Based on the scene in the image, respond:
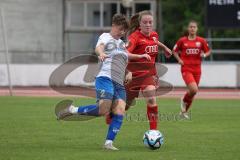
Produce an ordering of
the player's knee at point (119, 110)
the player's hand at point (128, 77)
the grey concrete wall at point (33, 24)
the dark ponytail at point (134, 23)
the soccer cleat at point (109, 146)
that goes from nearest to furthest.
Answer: the soccer cleat at point (109, 146)
the player's knee at point (119, 110)
the player's hand at point (128, 77)
the dark ponytail at point (134, 23)
the grey concrete wall at point (33, 24)

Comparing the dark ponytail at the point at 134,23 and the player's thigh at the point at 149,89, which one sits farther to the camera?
the dark ponytail at the point at 134,23

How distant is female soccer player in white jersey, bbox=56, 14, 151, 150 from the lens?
11359 millimetres

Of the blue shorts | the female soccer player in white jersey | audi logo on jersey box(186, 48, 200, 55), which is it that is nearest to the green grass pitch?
the female soccer player in white jersey

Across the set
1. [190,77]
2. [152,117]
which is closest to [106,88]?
[152,117]

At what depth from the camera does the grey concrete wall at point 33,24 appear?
42.4 meters

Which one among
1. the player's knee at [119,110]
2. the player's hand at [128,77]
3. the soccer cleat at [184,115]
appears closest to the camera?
the player's knee at [119,110]

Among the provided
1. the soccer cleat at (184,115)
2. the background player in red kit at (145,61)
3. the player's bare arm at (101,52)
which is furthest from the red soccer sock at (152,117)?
the soccer cleat at (184,115)

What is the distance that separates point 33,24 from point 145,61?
3130cm

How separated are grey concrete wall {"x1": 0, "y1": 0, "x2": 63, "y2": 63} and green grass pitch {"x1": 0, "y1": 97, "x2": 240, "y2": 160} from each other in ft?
73.6

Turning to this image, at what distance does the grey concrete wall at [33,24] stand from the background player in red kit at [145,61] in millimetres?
29318

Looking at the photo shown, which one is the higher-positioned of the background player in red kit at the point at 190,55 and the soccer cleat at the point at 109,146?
the background player in red kit at the point at 190,55

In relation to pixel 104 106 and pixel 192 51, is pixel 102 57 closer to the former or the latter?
pixel 104 106

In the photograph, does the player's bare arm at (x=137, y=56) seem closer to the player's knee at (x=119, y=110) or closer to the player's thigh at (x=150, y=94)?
the player's knee at (x=119, y=110)

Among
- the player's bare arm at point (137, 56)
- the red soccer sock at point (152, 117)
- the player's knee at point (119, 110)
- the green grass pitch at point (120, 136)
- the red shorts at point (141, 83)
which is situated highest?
the player's bare arm at point (137, 56)
